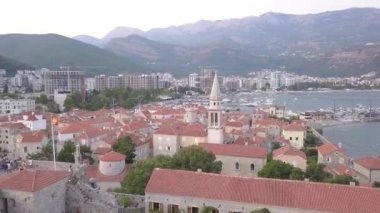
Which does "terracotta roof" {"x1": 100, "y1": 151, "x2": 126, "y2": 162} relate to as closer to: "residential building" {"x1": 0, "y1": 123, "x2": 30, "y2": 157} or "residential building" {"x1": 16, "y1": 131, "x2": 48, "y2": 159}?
"residential building" {"x1": 16, "y1": 131, "x2": 48, "y2": 159}

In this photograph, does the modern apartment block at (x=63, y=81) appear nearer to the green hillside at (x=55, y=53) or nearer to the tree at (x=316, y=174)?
the green hillside at (x=55, y=53)

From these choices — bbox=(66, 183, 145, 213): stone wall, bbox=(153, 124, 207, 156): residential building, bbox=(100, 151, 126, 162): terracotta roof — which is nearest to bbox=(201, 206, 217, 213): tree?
bbox=(66, 183, 145, 213): stone wall

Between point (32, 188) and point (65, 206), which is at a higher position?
point (32, 188)

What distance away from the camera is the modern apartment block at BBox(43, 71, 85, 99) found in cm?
11222

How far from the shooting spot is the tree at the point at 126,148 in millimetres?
35938

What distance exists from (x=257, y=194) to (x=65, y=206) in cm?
766

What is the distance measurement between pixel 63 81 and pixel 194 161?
308 feet

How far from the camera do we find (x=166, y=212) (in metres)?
19.6

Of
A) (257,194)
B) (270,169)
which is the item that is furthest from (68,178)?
(270,169)

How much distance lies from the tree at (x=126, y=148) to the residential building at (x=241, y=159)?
6.39 meters

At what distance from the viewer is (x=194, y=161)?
88.7ft

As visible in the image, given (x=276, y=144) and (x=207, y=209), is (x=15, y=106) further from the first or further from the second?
(x=207, y=209)

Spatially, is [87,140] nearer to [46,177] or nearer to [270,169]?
[270,169]

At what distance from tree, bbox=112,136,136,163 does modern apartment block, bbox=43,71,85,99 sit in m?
75.4
